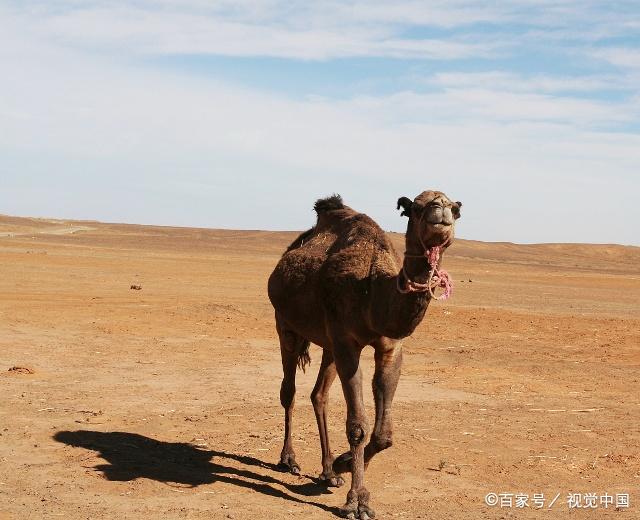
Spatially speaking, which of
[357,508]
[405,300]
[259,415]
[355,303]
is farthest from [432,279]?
[259,415]

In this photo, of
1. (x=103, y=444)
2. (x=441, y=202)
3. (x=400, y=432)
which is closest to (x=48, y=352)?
(x=103, y=444)

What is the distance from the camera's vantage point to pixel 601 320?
24109 mm

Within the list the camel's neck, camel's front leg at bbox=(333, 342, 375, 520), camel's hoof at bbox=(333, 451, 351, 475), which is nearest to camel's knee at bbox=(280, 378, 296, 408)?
camel's hoof at bbox=(333, 451, 351, 475)

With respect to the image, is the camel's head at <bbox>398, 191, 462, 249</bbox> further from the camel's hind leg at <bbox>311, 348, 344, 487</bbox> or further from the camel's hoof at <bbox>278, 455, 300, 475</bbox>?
the camel's hoof at <bbox>278, 455, 300, 475</bbox>

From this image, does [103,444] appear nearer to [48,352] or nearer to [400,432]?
[400,432]

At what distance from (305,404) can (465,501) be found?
4.48m

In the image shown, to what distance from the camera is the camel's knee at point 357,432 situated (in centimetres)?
809

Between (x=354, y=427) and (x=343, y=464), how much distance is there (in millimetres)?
544

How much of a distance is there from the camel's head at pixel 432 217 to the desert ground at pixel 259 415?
256cm

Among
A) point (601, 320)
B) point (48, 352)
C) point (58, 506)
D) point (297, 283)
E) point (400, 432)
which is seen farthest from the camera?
point (601, 320)

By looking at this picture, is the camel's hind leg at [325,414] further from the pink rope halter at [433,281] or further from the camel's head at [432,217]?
the camel's head at [432,217]

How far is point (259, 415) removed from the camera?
11.8m

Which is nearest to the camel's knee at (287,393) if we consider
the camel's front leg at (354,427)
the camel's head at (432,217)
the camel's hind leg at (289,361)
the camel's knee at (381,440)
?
the camel's hind leg at (289,361)

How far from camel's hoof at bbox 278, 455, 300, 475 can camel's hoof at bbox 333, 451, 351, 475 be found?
2.96 feet
